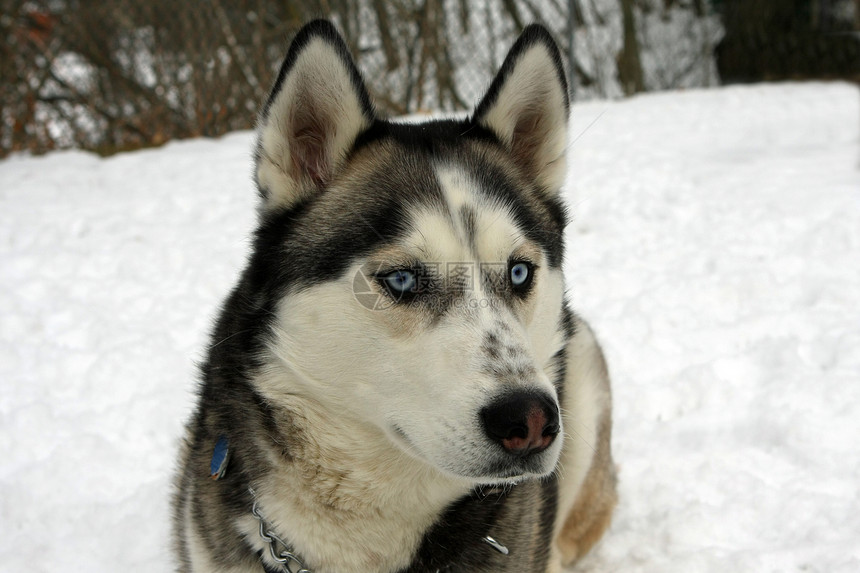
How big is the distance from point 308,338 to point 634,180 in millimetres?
5101

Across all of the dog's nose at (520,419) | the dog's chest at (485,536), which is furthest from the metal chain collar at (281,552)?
the dog's nose at (520,419)

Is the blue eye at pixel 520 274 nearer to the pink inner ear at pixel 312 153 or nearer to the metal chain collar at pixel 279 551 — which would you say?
the pink inner ear at pixel 312 153

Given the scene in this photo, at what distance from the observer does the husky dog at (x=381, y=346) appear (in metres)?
1.84

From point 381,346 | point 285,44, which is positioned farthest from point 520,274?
point 285,44

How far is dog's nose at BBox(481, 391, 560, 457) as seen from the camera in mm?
1709

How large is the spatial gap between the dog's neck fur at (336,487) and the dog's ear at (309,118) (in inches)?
22.8

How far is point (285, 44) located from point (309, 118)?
12.9 feet

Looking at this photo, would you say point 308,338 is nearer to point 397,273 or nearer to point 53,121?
point 397,273

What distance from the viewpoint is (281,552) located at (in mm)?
2061

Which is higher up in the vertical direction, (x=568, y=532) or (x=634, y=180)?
(x=568, y=532)

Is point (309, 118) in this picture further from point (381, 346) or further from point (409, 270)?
point (381, 346)

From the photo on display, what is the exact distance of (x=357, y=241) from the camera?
202 centimetres

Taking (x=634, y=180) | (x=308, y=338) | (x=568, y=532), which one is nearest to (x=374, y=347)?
(x=308, y=338)

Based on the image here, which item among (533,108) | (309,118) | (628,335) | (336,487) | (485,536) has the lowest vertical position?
(628,335)
